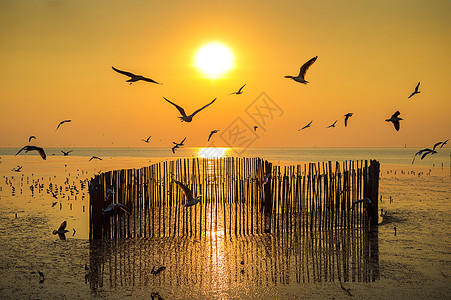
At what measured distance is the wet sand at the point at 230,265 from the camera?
855 centimetres

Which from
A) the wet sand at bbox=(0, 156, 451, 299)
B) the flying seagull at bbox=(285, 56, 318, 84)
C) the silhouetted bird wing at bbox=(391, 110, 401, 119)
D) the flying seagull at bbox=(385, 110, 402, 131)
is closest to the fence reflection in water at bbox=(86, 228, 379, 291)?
the wet sand at bbox=(0, 156, 451, 299)

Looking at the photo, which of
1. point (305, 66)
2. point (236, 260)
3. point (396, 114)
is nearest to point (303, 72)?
point (305, 66)

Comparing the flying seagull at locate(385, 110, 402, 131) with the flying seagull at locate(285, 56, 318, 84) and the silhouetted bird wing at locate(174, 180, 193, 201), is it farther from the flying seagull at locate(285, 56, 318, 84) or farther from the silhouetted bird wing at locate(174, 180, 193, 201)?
the silhouetted bird wing at locate(174, 180, 193, 201)

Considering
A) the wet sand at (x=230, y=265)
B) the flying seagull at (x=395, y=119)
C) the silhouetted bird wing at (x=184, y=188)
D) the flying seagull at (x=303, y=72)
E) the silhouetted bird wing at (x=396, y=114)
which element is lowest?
the wet sand at (x=230, y=265)

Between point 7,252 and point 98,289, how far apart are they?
4.10 meters

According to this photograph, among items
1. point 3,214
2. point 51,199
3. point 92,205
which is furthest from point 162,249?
point 51,199

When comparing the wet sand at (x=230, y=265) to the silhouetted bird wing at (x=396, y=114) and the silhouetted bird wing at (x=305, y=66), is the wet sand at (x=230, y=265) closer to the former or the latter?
the silhouetted bird wing at (x=396, y=114)

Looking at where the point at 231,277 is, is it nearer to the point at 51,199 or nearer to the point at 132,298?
the point at 132,298

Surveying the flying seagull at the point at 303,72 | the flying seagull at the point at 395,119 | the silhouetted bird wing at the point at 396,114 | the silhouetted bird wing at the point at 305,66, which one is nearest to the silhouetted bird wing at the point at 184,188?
the flying seagull at the point at 303,72

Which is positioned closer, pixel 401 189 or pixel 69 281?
pixel 69 281

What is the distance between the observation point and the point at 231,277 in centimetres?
925

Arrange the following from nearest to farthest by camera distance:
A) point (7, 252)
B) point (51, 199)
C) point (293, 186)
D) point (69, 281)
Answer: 1. point (69, 281)
2. point (7, 252)
3. point (293, 186)
4. point (51, 199)

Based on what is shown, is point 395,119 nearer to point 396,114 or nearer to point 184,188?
point 396,114

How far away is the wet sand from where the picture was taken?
855 cm
